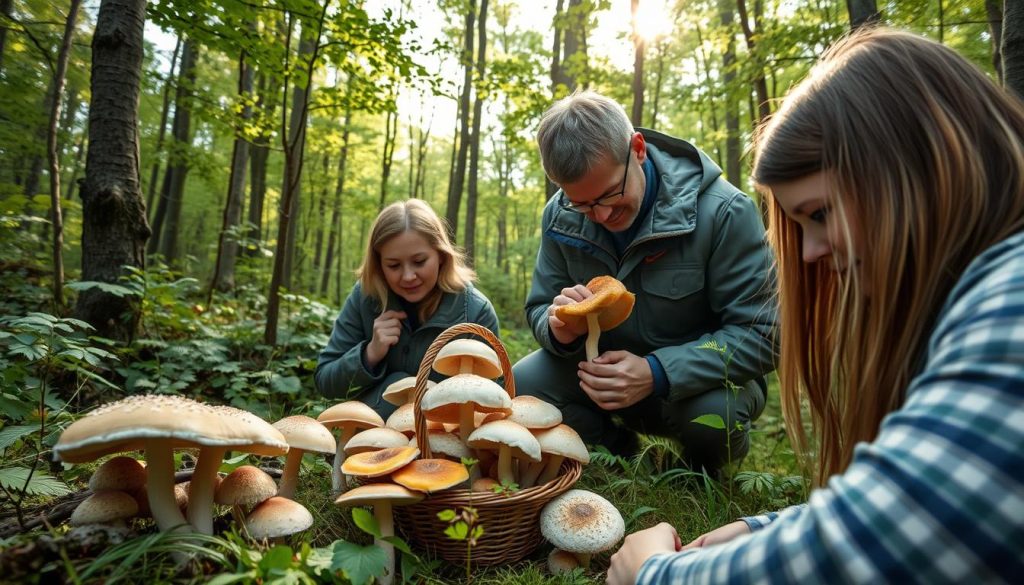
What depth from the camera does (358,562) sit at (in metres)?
1.50

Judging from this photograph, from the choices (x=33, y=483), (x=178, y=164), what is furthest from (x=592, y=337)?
(x=178, y=164)

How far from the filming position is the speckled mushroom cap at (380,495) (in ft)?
5.50

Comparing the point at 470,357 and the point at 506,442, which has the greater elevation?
the point at 470,357

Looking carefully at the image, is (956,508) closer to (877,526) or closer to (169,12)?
(877,526)

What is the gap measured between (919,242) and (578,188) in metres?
1.79

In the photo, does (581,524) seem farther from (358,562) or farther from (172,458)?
(172,458)

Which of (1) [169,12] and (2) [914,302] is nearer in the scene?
(2) [914,302]

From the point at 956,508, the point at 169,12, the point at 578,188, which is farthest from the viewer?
the point at 169,12

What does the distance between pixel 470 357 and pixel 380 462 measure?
2.45 ft

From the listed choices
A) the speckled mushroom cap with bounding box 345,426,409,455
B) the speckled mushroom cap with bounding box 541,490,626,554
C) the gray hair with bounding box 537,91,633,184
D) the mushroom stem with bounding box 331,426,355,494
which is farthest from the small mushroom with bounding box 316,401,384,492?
the gray hair with bounding box 537,91,633,184

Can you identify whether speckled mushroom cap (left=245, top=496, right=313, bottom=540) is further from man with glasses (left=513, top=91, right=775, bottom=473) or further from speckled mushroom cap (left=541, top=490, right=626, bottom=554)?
man with glasses (left=513, top=91, right=775, bottom=473)

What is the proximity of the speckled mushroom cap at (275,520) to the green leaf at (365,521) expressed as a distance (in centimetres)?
22

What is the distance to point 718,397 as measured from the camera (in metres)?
2.74

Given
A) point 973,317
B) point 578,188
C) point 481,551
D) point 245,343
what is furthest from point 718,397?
point 245,343
